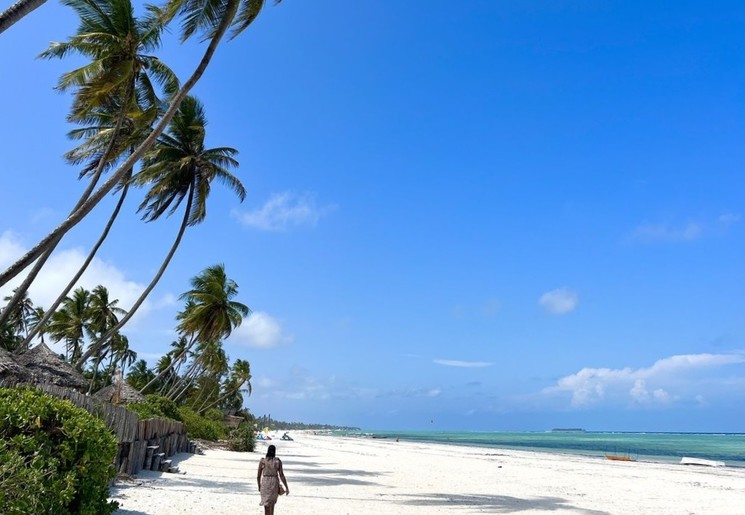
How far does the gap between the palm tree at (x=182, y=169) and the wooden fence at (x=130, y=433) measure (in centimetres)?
500

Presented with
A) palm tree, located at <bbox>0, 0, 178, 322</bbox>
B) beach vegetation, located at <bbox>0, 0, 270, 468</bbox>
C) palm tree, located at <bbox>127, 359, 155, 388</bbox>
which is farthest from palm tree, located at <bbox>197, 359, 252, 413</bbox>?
palm tree, located at <bbox>0, 0, 178, 322</bbox>

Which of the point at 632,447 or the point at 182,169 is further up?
the point at 182,169

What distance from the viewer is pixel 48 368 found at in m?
11.9

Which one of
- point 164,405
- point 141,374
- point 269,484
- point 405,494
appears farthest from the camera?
point 141,374

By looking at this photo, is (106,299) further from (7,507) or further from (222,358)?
(7,507)

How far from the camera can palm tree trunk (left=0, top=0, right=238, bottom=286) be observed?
Answer: 982cm

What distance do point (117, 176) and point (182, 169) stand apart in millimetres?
9612

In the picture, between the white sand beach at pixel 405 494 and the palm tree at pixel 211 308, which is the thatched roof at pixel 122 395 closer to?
the white sand beach at pixel 405 494

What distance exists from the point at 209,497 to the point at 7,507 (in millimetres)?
7014

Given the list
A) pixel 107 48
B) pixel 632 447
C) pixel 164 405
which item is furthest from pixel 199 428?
pixel 632 447

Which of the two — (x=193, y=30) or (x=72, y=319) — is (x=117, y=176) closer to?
(x=193, y=30)

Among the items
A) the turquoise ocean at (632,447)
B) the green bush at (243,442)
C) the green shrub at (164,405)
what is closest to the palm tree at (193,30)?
the green shrub at (164,405)

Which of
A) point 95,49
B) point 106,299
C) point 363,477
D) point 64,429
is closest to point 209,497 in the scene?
point 64,429

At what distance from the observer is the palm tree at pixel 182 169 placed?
64.8 ft
